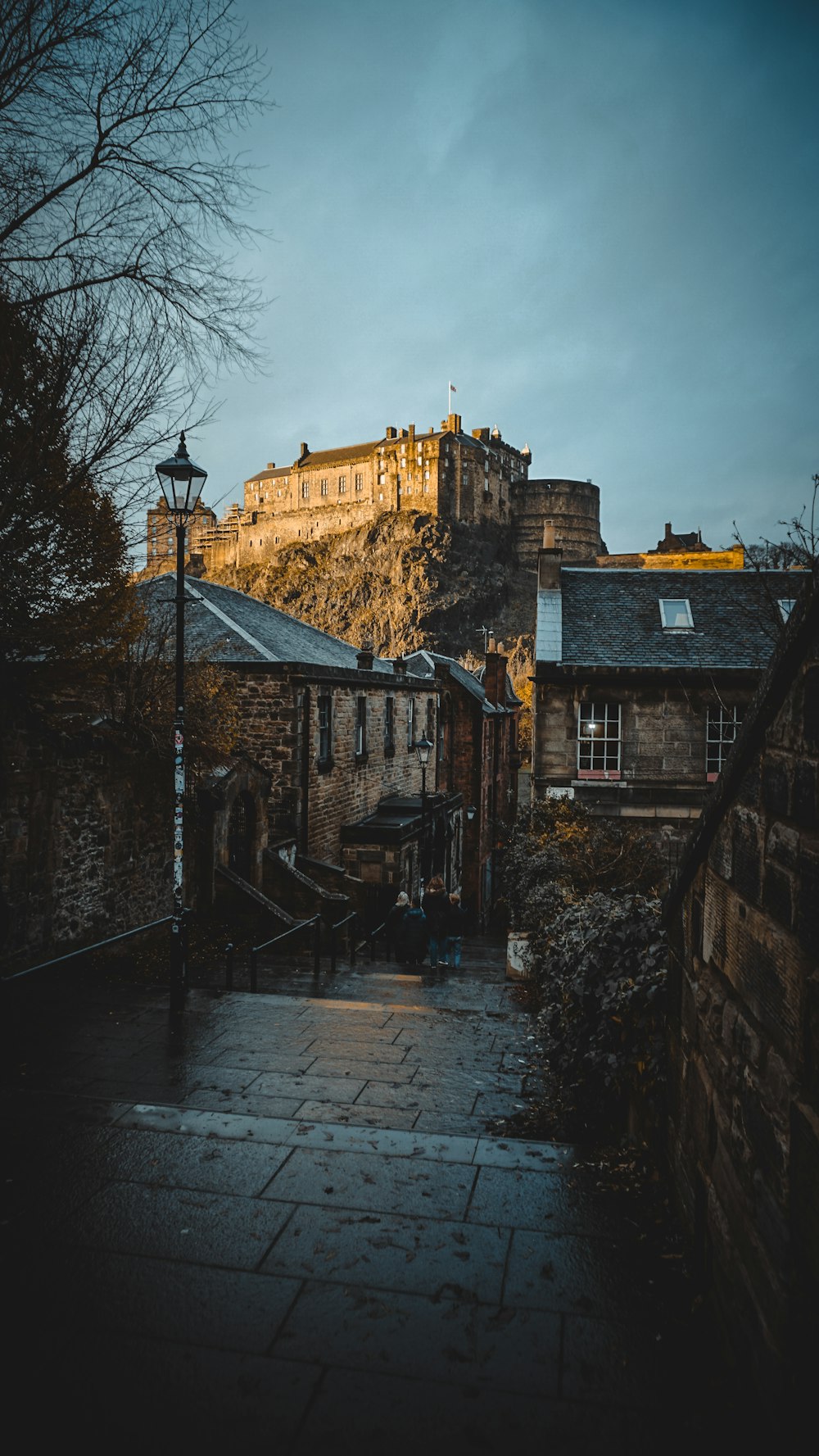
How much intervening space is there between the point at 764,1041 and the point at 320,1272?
2342 mm

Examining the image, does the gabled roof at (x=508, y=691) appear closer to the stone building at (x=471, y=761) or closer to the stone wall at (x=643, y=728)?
the stone building at (x=471, y=761)

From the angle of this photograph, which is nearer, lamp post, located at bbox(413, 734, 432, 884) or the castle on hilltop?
lamp post, located at bbox(413, 734, 432, 884)

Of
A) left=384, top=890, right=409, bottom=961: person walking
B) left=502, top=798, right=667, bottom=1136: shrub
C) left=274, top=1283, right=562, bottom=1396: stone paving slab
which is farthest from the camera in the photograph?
left=384, top=890, right=409, bottom=961: person walking

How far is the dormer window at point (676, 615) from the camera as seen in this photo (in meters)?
20.6

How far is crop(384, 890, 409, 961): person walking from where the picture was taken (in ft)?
43.3

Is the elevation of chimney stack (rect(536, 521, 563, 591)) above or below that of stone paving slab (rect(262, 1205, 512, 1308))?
above

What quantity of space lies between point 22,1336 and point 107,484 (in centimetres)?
704

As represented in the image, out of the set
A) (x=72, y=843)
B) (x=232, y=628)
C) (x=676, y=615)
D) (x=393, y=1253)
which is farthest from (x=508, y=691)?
(x=393, y=1253)

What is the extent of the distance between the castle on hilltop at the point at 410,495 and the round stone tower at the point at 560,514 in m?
0.11

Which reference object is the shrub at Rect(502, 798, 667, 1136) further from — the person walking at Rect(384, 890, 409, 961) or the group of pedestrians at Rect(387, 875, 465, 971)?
the person walking at Rect(384, 890, 409, 961)

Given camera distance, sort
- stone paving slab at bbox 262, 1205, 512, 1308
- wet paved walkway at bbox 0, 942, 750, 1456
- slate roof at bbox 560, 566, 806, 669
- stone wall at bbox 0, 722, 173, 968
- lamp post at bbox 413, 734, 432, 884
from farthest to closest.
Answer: slate roof at bbox 560, 566, 806, 669, lamp post at bbox 413, 734, 432, 884, stone wall at bbox 0, 722, 173, 968, stone paving slab at bbox 262, 1205, 512, 1308, wet paved walkway at bbox 0, 942, 750, 1456

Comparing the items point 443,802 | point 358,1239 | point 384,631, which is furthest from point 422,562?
point 358,1239

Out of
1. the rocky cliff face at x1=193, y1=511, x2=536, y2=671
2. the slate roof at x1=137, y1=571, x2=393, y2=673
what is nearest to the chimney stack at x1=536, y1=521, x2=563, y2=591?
the slate roof at x1=137, y1=571, x2=393, y2=673

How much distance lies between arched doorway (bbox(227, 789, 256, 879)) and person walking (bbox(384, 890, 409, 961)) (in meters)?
2.97
